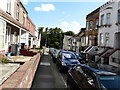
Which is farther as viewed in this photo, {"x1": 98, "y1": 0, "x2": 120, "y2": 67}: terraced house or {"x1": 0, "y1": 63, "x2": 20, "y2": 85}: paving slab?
{"x1": 98, "y1": 0, "x2": 120, "y2": 67}: terraced house

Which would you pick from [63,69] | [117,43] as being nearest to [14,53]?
[63,69]

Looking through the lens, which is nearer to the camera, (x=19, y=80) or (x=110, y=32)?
(x=19, y=80)

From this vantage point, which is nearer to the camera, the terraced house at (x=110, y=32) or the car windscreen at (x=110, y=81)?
the car windscreen at (x=110, y=81)

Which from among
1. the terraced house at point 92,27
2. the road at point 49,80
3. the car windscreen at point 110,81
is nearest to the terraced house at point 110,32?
the terraced house at point 92,27

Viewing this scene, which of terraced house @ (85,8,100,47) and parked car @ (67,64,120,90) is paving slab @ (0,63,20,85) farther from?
terraced house @ (85,8,100,47)

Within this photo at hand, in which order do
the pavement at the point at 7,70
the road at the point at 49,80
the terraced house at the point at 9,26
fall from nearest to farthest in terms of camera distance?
1. the pavement at the point at 7,70
2. the road at the point at 49,80
3. the terraced house at the point at 9,26

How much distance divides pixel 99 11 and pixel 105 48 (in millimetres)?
6447

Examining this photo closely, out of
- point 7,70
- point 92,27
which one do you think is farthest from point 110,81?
point 92,27

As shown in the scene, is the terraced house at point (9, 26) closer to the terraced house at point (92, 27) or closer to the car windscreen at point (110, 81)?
the car windscreen at point (110, 81)

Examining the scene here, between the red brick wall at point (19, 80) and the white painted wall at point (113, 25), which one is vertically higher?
the white painted wall at point (113, 25)

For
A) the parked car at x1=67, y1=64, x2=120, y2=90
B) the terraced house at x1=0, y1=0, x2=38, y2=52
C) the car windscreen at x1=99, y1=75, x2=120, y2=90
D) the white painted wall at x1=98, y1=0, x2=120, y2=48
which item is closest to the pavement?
the parked car at x1=67, y1=64, x2=120, y2=90

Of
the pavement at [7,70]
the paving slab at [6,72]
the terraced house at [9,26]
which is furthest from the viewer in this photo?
the terraced house at [9,26]

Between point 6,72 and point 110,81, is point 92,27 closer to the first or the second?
point 6,72

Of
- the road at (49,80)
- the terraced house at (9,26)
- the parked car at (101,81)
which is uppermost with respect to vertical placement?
the terraced house at (9,26)
